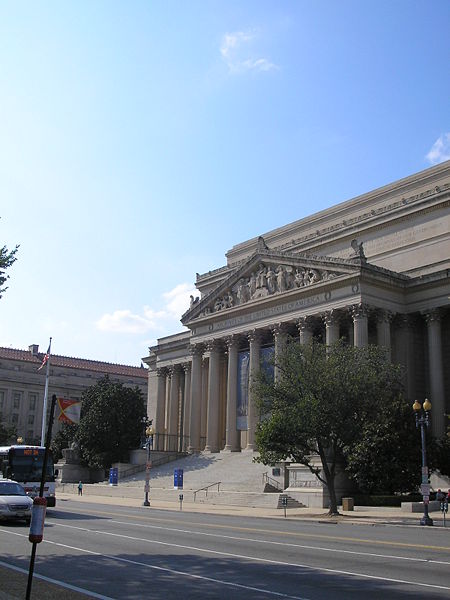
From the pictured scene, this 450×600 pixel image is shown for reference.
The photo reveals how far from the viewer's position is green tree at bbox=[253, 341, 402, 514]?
121 feet

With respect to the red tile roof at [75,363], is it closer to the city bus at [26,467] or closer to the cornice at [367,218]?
the cornice at [367,218]

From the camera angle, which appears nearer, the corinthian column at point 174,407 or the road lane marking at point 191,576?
the road lane marking at point 191,576

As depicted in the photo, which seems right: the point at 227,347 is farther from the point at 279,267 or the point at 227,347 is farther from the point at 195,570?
the point at 195,570

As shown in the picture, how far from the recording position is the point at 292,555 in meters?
17.1

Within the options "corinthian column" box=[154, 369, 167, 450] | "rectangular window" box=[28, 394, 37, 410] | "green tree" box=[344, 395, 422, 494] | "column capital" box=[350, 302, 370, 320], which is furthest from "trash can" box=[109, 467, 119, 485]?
"rectangular window" box=[28, 394, 37, 410]

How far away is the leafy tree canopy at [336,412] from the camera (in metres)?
37.2

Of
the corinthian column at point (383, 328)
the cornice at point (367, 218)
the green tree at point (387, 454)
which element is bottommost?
the green tree at point (387, 454)

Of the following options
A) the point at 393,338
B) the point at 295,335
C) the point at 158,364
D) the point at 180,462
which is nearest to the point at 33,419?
the point at 158,364

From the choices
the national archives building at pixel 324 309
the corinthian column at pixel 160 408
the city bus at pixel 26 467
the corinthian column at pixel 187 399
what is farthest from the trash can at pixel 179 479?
the corinthian column at pixel 160 408

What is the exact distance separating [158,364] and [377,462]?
43.7 metres

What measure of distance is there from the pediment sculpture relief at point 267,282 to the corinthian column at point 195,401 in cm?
465

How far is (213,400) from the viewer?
6462 cm

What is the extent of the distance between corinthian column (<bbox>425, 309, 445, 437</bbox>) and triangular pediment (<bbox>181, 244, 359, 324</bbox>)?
7.10 metres

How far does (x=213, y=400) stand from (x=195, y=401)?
2.80 metres
